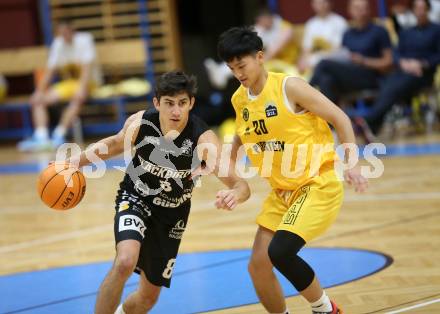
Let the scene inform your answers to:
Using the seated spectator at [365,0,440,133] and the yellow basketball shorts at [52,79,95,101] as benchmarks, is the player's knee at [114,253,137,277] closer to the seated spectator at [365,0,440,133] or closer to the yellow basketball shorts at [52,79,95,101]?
the seated spectator at [365,0,440,133]

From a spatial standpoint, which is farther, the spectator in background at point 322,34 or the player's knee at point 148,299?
the spectator in background at point 322,34

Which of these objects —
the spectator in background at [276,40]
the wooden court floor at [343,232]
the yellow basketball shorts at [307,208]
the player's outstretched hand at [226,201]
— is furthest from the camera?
the spectator in background at [276,40]

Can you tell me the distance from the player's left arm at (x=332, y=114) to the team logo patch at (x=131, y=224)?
1.03 metres

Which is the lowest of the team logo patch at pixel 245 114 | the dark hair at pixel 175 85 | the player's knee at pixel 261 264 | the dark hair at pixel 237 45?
the player's knee at pixel 261 264

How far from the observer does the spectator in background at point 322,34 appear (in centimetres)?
1292

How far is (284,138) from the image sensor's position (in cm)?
499

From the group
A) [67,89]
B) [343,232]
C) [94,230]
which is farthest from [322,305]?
[67,89]

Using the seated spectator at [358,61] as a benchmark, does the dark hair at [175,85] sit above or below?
above

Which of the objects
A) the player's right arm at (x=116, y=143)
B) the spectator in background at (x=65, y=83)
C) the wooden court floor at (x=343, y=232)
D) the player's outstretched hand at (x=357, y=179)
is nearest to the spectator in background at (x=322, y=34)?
the wooden court floor at (x=343, y=232)

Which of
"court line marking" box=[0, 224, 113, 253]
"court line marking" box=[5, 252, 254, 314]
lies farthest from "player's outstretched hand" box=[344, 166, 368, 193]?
"court line marking" box=[0, 224, 113, 253]

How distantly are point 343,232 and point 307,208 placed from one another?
8.81 ft

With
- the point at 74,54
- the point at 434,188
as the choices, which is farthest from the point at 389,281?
the point at 74,54

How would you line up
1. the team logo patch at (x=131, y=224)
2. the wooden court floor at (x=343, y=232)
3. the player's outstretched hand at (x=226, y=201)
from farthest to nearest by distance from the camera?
the wooden court floor at (x=343, y=232), the team logo patch at (x=131, y=224), the player's outstretched hand at (x=226, y=201)

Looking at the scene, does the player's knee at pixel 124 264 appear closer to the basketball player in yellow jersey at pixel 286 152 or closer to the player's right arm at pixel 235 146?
the basketball player in yellow jersey at pixel 286 152
